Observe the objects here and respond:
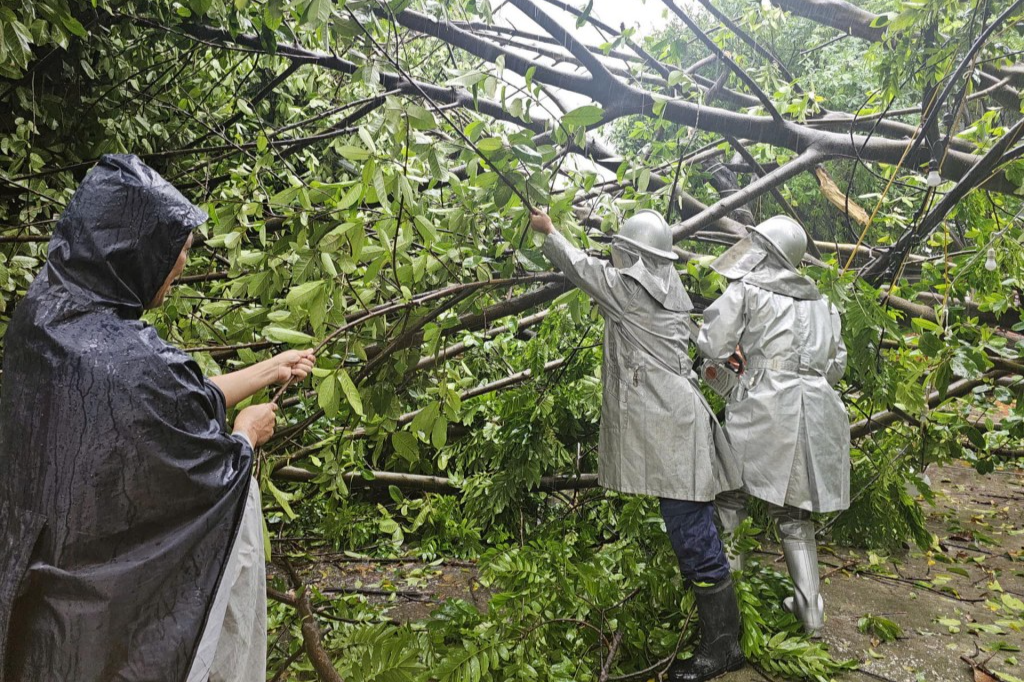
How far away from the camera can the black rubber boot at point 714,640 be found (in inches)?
119

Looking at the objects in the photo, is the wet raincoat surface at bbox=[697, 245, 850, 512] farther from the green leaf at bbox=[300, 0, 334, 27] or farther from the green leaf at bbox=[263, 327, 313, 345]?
the green leaf at bbox=[300, 0, 334, 27]

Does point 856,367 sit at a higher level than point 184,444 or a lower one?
lower

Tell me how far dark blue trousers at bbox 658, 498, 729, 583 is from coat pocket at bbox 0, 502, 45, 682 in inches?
89.5

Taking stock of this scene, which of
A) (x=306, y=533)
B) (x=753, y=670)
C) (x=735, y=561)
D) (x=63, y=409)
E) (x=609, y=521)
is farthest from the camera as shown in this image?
(x=306, y=533)

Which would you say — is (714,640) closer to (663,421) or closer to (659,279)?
(663,421)

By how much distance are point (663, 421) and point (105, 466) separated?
82.3 inches

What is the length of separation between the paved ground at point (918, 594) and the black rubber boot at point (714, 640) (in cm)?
13

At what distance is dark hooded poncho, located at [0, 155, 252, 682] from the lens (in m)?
1.67

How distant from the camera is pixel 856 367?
149 inches

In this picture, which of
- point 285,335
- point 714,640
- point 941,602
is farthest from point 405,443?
point 941,602

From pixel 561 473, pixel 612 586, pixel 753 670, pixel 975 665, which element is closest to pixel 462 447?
pixel 561 473

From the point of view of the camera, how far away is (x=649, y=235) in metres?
3.13

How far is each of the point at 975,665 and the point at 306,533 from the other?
11.7 ft

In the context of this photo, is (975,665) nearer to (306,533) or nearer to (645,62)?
(645,62)
